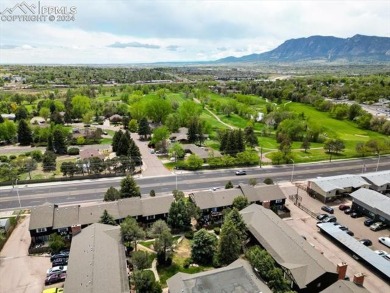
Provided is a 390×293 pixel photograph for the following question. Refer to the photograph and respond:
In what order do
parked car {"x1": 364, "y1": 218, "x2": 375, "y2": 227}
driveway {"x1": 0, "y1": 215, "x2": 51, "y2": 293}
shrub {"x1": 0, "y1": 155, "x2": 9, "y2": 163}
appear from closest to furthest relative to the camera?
driveway {"x1": 0, "y1": 215, "x2": 51, "y2": 293}, parked car {"x1": 364, "y1": 218, "x2": 375, "y2": 227}, shrub {"x1": 0, "y1": 155, "x2": 9, "y2": 163}

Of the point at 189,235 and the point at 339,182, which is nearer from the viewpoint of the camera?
the point at 189,235

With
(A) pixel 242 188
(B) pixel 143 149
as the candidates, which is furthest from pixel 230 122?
(A) pixel 242 188

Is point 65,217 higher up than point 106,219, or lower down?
lower down

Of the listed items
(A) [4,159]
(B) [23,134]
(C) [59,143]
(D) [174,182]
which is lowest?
(D) [174,182]

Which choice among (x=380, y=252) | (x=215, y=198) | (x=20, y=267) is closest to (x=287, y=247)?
(x=380, y=252)

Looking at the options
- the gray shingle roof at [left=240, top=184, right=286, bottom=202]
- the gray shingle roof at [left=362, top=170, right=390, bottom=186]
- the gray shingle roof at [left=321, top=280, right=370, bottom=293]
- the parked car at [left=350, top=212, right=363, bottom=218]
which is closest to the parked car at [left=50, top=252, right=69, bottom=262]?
the gray shingle roof at [left=240, top=184, right=286, bottom=202]

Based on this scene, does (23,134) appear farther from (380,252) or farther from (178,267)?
(380,252)

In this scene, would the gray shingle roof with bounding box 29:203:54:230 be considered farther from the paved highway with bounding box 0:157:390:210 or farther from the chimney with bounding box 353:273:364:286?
the chimney with bounding box 353:273:364:286

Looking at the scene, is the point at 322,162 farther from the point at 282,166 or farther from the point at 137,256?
the point at 137,256
